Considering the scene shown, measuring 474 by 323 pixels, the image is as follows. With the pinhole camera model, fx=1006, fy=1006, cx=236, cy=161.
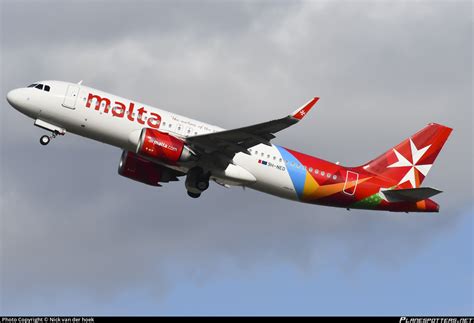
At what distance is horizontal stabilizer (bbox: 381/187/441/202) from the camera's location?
60250 mm

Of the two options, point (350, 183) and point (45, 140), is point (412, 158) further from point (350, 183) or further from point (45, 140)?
point (45, 140)

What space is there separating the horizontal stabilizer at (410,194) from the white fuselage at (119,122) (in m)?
6.44

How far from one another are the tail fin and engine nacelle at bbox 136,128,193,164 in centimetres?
1286

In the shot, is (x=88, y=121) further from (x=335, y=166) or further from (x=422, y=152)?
(x=422, y=152)

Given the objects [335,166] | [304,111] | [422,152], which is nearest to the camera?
[304,111]

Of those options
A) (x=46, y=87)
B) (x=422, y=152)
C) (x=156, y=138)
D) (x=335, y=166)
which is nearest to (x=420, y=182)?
(x=422, y=152)

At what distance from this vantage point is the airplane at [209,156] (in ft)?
188

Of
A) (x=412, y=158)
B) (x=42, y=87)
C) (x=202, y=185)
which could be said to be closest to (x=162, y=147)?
(x=202, y=185)

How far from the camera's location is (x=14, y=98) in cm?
5866

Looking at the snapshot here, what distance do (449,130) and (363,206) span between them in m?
8.61

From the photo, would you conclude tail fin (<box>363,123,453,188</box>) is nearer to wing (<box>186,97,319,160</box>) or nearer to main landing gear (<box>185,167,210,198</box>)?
wing (<box>186,97,319,160</box>)

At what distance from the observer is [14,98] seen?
58.7m

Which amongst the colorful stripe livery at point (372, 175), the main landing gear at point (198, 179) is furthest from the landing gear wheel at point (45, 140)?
the colorful stripe livery at point (372, 175)

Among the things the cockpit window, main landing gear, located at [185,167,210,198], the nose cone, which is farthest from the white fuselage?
main landing gear, located at [185,167,210,198]
